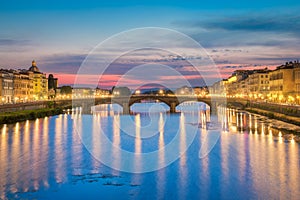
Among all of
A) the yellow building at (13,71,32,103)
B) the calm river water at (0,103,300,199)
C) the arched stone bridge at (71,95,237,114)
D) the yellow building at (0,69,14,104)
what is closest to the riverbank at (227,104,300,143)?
the calm river water at (0,103,300,199)

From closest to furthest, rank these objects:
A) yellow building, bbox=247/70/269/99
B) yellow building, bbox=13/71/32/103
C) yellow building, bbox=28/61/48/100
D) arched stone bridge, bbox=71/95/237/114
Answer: arched stone bridge, bbox=71/95/237/114 → yellow building, bbox=13/71/32/103 → yellow building, bbox=247/70/269/99 → yellow building, bbox=28/61/48/100

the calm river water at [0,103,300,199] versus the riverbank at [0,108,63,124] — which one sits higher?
the riverbank at [0,108,63,124]

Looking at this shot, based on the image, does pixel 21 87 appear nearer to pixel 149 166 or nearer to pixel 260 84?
pixel 260 84

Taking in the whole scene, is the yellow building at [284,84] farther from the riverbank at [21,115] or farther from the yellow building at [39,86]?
the yellow building at [39,86]

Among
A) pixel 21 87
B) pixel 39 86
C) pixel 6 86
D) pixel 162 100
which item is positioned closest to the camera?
pixel 162 100

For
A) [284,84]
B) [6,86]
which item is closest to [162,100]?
[284,84]

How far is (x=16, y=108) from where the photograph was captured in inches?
2168

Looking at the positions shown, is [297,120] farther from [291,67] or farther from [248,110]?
[291,67]

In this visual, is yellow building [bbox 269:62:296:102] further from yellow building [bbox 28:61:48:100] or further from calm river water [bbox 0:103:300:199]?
yellow building [bbox 28:61:48:100]

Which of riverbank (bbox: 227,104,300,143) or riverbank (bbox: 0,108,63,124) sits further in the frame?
riverbank (bbox: 0,108,63,124)

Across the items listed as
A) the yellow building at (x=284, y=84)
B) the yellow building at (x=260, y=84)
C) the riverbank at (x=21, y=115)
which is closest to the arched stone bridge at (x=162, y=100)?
the yellow building at (x=284, y=84)

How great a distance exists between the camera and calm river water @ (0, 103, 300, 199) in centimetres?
1722

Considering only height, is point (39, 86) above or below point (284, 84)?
above

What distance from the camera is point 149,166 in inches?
892
